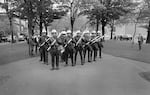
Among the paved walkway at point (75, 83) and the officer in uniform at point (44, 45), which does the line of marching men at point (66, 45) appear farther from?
the paved walkway at point (75, 83)

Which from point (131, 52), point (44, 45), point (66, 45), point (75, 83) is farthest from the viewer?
point (131, 52)

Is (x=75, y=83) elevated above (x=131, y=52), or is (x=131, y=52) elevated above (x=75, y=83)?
(x=131, y=52)

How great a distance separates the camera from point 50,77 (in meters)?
8.41

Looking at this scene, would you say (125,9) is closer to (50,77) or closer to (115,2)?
(115,2)

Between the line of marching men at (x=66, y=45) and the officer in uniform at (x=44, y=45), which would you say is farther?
the officer in uniform at (x=44, y=45)

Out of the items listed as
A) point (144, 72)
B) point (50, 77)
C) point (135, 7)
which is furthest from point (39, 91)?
point (135, 7)

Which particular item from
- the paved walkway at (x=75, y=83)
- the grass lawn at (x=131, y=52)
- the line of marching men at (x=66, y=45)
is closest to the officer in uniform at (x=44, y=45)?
the line of marching men at (x=66, y=45)

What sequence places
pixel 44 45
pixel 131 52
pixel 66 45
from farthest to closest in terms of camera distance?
pixel 131 52
pixel 44 45
pixel 66 45

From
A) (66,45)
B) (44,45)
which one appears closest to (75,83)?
(66,45)

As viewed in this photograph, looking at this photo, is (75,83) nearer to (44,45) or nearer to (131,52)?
(44,45)

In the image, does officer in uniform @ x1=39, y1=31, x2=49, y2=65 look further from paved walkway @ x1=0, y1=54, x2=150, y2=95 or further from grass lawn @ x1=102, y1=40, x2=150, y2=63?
grass lawn @ x1=102, y1=40, x2=150, y2=63

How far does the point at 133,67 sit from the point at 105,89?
4344mm

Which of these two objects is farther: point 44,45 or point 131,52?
point 131,52

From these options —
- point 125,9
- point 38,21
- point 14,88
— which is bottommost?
point 14,88
